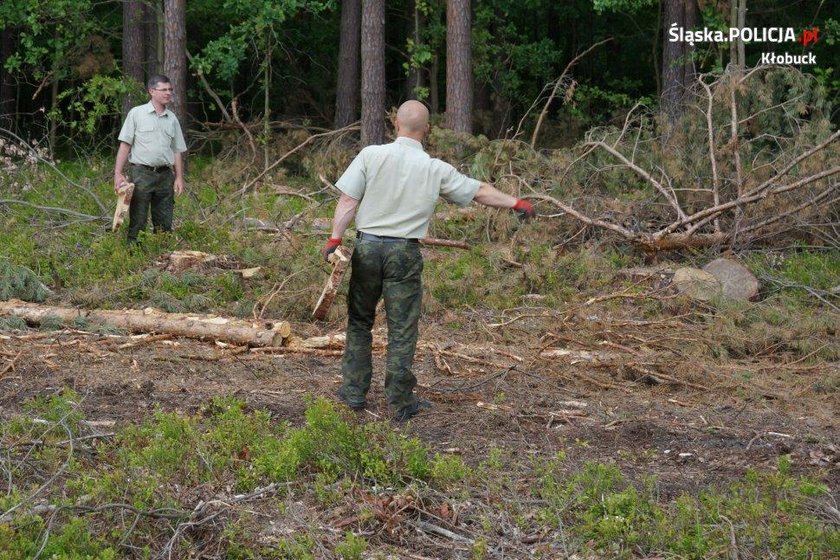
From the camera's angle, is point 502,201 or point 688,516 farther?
point 502,201

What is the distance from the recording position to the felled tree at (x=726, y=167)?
12.0 m

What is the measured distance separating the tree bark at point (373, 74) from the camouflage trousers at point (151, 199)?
6.24m

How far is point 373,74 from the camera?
701 inches

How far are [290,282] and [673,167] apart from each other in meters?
4.65

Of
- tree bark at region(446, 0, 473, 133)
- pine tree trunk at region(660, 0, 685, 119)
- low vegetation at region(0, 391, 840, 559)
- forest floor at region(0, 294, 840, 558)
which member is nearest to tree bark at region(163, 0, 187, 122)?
tree bark at region(446, 0, 473, 133)

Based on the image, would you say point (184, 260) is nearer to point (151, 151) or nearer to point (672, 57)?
point (151, 151)

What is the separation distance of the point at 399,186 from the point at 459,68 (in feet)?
34.9

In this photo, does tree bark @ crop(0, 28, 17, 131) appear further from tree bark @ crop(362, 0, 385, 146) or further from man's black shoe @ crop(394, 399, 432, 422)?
man's black shoe @ crop(394, 399, 432, 422)

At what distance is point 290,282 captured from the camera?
11055 mm

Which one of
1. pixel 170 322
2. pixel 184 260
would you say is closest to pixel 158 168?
pixel 184 260

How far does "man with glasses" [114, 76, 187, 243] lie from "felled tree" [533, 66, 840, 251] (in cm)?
382

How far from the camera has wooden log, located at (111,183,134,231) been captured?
11.4m

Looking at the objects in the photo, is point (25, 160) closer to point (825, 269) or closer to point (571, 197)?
point (571, 197)

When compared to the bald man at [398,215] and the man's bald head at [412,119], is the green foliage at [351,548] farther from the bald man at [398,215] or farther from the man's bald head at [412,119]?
the man's bald head at [412,119]
